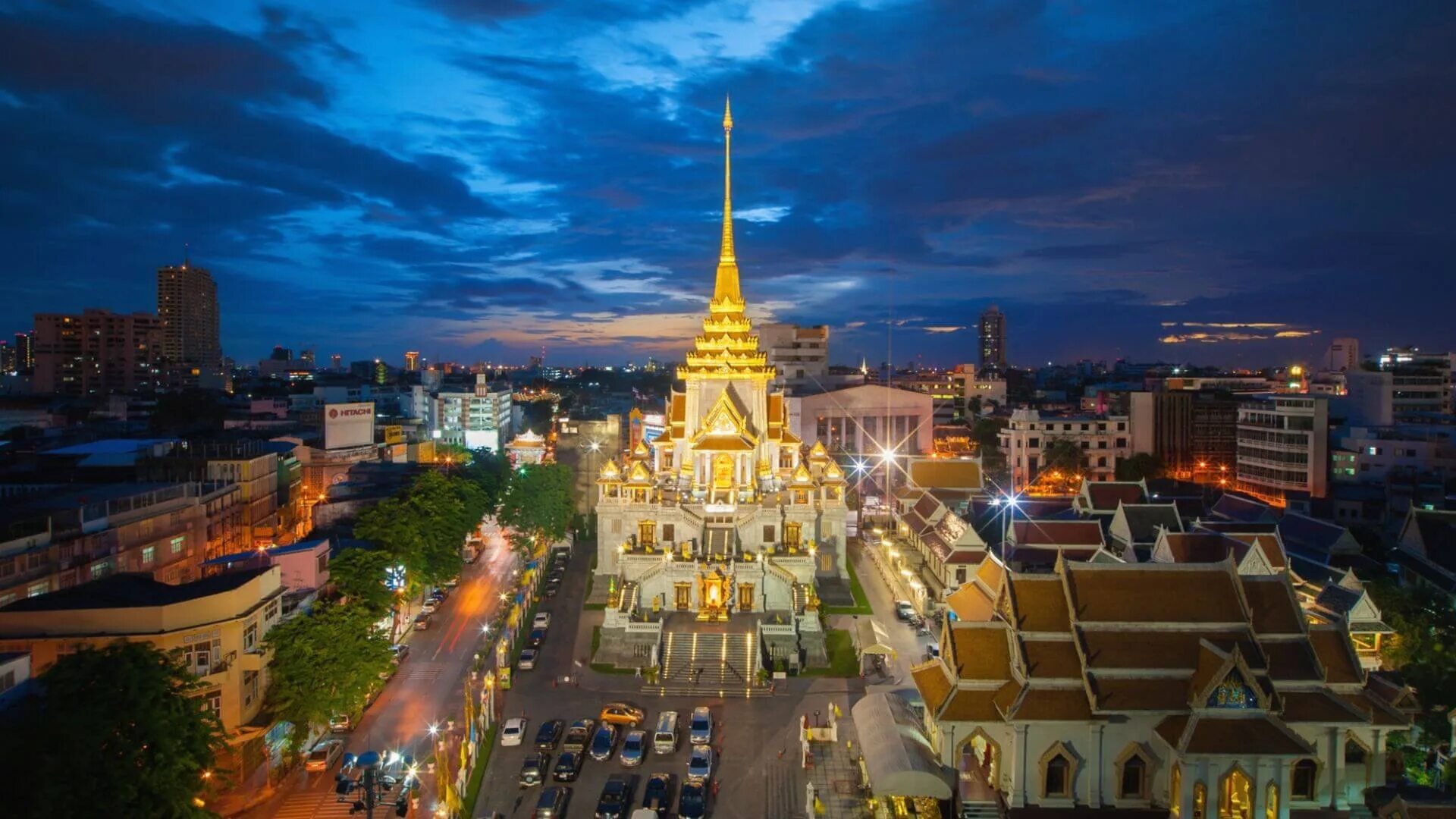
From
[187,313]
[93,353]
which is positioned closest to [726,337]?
[93,353]

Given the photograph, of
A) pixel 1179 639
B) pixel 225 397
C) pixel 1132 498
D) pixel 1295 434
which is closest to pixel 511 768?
pixel 1179 639

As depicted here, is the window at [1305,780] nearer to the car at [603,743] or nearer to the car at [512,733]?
the car at [603,743]

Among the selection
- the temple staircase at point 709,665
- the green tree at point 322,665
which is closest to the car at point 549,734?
the temple staircase at point 709,665

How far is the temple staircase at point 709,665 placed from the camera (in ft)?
122

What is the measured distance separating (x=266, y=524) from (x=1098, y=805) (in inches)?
1976

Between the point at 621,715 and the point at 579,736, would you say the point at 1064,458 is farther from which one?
the point at 579,736

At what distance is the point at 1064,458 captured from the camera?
3130 inches

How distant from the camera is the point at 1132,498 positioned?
173 feet

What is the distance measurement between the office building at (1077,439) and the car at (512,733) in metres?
60.2

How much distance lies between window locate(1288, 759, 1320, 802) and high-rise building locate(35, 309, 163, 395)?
13795 centimetres

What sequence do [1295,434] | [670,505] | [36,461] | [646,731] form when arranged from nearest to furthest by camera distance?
1. [646,731]
2. [670,505]
3. [36,461]
4. [1295,434]

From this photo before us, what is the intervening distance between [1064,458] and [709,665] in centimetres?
5064

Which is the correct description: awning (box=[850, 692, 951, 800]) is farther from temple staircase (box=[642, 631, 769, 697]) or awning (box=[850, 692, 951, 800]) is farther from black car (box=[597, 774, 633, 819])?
temple staircase (box=[642, 631, 769, 697])

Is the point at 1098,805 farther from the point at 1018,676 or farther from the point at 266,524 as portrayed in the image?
the point at 266,524
